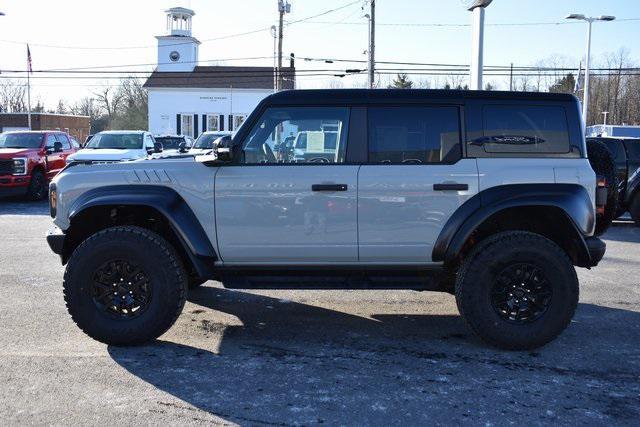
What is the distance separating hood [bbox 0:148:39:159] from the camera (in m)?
15.3

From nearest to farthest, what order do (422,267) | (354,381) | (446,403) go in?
(446,403) → (354,381) → (422,267)

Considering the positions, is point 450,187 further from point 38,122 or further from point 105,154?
point 38,122

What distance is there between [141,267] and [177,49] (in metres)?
56.9

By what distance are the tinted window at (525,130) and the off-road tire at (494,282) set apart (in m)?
0.73

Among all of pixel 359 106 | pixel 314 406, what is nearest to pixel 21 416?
pixel 314 406

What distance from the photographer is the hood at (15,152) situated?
15336mm

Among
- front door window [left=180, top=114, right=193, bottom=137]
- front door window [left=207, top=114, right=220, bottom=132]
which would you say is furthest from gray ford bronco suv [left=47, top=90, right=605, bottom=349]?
front door window [left=180, top=114, right=193, bottom=137]

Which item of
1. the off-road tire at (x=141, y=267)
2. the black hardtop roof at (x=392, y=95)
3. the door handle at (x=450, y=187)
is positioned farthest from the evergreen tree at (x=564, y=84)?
the off-road tire at (x=141, y=267)

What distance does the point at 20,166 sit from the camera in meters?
15.6

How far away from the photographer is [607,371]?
4535 millimetres

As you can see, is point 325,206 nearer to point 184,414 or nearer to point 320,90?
point 320,90

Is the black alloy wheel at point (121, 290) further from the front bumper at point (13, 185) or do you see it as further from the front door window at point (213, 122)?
the front door window at point (213, 122)

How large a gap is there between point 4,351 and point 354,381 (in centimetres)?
277

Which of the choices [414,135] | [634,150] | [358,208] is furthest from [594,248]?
[634,150]
